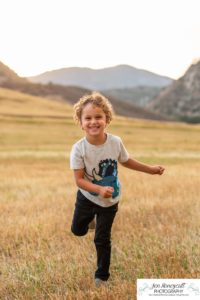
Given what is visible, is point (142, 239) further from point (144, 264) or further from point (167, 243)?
point (144, 264)

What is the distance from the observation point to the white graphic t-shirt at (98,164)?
15.9ft

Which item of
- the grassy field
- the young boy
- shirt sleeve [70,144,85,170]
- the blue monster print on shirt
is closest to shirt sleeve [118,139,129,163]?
the young boy

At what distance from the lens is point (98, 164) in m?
4.85

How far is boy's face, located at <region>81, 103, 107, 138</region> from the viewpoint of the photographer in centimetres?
478

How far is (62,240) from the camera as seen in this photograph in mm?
6406

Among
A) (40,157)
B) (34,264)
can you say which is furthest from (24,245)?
(40,157)

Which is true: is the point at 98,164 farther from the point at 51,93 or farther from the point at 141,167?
the point at 51,93

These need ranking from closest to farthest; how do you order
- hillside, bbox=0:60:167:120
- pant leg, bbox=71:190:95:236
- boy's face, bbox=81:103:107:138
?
boy's face, bbox=81:103:107:138 → pant leg, bbox=71:190:95:236 → hillside, bbox=0:60:167:120

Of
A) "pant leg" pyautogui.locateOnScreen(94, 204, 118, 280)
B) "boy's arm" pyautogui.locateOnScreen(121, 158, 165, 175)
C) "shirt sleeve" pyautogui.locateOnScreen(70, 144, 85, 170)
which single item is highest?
"shirt sleeve" pyautogui.locateOnScreen(70, 144, 85, 170)

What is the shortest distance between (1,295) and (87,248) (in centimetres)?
142

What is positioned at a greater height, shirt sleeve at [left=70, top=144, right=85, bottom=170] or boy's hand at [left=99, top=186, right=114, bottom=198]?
shirt sleeve at [left=70, top=144, right=85, bottom=170]

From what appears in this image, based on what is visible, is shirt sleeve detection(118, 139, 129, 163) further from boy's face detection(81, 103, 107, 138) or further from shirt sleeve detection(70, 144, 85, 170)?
shirt sleeve detection(70, 144, 85, 170)

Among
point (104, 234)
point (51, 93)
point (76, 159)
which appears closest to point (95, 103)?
point (76, 159)

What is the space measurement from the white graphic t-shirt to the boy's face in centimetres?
13
